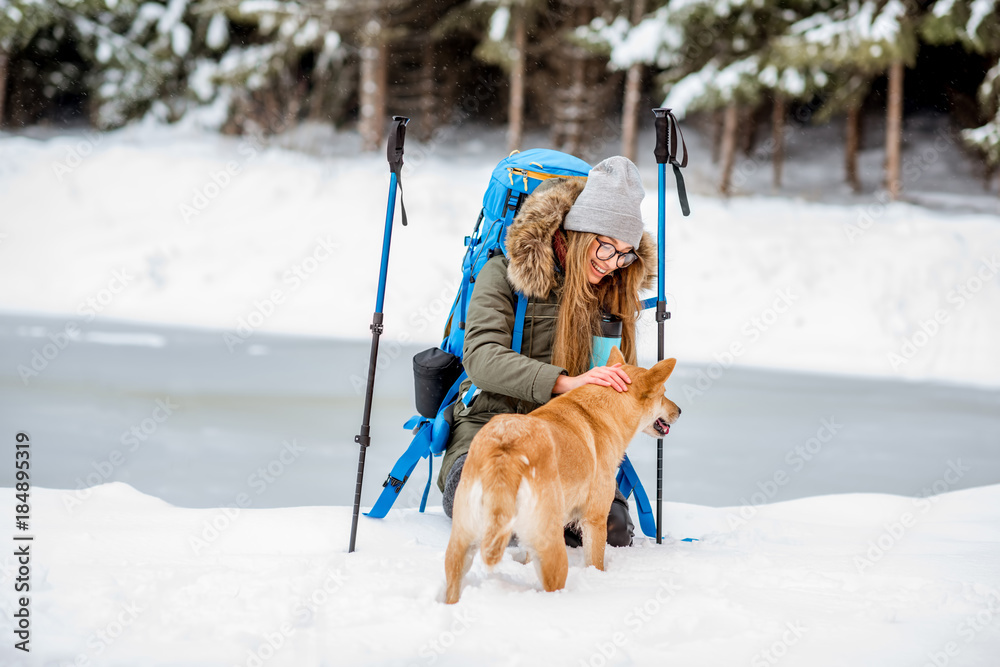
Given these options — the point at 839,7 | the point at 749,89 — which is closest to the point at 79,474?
the point at 749,89

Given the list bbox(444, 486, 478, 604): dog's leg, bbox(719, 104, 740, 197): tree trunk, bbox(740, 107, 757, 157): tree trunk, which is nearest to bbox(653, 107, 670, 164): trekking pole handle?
bbox(444, 486, 478, 604): dog's leg

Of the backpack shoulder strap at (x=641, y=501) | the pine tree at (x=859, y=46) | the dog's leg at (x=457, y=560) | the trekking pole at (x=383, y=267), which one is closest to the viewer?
the dog's leg at (x=457, y=560)

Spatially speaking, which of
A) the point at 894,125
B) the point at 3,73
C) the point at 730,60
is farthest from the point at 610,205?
the point at 3,73

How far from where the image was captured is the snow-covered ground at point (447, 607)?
6.41ft

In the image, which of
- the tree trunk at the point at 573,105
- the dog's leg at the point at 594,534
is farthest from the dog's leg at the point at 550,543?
the tree trunk at the point at 573,105

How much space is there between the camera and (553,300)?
299 cm

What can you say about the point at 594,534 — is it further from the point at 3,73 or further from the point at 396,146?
the point at 3,73

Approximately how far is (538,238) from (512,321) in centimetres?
33

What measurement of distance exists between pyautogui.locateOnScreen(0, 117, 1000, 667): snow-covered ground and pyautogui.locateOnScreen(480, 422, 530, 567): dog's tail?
19 cm

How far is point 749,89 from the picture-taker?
14.4m

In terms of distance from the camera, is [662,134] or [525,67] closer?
[662,134]

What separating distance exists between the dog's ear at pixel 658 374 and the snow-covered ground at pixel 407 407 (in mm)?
626

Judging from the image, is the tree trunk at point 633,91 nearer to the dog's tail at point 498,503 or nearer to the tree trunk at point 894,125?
the tree trunk at point 894,125

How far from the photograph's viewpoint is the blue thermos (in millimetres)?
3023
